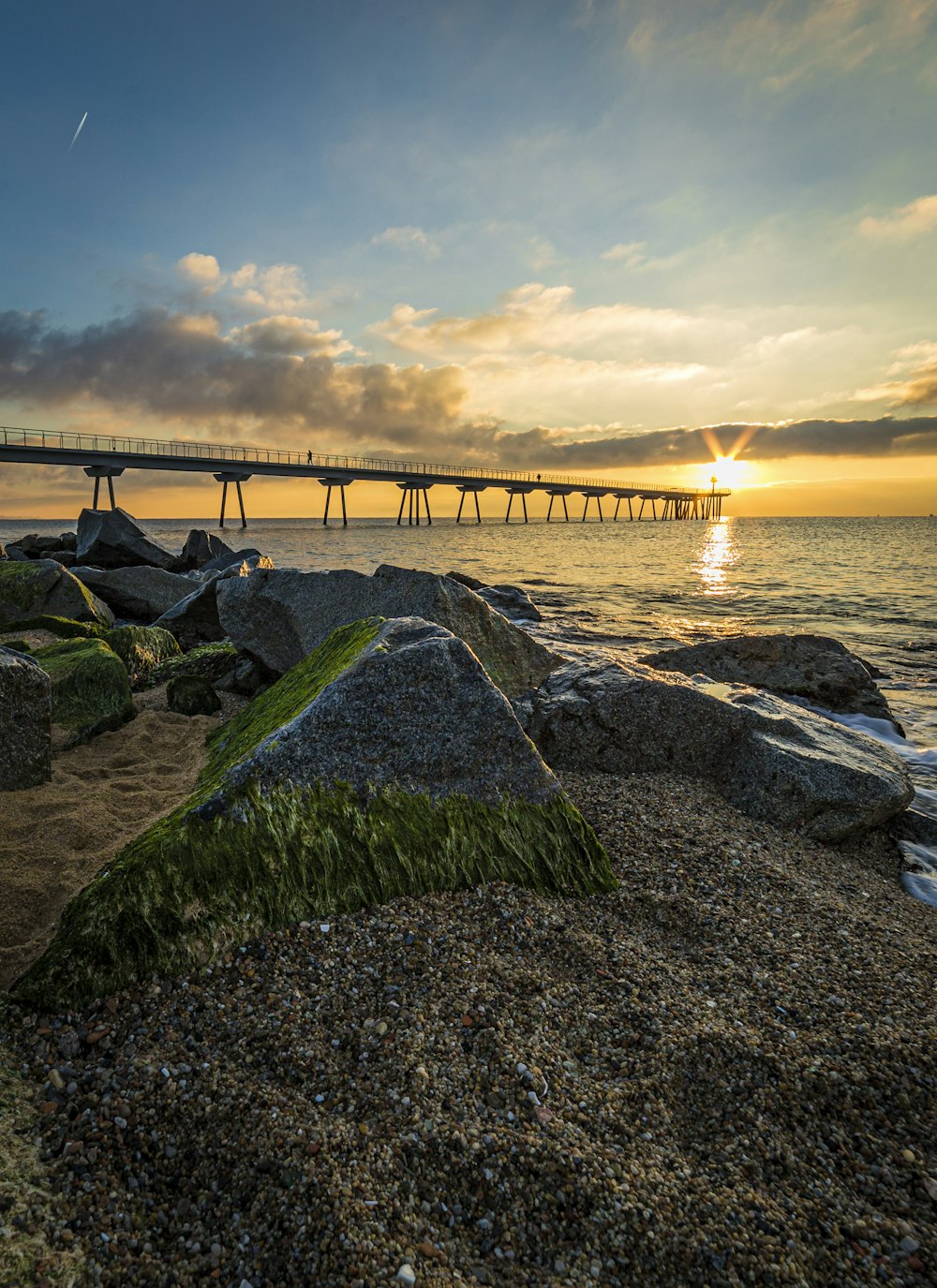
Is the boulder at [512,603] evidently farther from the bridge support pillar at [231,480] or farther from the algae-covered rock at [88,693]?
the bridge support pillar at [231,480]

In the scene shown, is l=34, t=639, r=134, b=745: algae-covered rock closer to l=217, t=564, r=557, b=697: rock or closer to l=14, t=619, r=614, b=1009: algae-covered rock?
l=217, t=564, r=557, b=697: rock

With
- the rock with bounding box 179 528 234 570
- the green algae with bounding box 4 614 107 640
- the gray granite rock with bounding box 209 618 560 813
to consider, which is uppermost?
the rock with bounding box 179 528 234 570

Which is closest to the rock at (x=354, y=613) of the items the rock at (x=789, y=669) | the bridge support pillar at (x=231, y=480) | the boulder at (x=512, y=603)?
the rock at (x=789, y=669)

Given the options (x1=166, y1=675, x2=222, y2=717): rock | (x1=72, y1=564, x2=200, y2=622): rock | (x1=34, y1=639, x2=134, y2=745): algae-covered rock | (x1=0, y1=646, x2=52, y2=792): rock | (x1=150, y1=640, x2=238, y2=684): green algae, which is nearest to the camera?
(x1=0, y1=646, x2=52, y2=792): rock

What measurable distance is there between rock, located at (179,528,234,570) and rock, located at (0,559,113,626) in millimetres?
10685

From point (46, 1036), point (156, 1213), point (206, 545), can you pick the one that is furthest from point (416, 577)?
point (206, 545)

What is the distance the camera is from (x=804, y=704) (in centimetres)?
906

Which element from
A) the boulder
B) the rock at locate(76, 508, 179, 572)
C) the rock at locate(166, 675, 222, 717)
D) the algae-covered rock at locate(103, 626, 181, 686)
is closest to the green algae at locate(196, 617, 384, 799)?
the rock at locate(166, 675, 222, 717)

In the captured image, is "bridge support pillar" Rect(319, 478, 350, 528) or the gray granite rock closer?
the gray granite rock

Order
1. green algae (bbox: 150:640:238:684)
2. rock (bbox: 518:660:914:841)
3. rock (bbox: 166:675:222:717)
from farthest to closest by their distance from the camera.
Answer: green algae (bbox: 150:640:238:684), rock (bbox: 166:675:222:717), rock (bbox: 518:660:914:841)

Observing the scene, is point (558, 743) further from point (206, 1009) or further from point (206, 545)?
point (206, 545)

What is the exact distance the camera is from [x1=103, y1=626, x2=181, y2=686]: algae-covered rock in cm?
800

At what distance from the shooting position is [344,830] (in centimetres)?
345

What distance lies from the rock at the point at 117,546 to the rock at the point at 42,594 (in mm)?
9063
